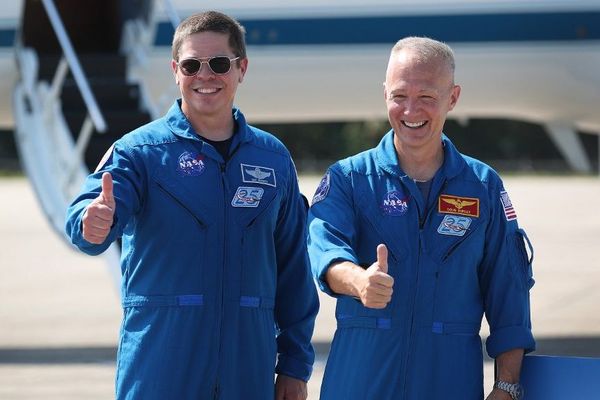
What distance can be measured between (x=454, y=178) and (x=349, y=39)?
6.58m

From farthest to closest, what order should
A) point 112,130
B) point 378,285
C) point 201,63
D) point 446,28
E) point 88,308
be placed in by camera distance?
point 88,308
point 446,28
point 112,130
point 201,63
point 378,285

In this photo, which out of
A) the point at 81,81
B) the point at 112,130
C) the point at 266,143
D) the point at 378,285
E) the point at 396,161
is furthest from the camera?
the point at 112,130

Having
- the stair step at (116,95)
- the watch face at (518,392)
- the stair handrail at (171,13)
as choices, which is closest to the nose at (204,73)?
the watch face at (518,392)

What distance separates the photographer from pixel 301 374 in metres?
3.69

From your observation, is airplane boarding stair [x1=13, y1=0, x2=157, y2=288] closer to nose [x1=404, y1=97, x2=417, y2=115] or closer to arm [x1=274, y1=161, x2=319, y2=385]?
arm [x1=274, y1=161, x2=319, y2=385]

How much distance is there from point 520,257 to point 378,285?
0.59 meters

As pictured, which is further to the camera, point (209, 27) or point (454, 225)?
point (209, 27)

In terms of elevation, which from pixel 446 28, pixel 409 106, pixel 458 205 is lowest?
pixel 458 205

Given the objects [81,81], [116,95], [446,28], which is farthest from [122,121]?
[446,28]

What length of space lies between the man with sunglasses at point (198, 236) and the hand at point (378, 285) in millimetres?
557

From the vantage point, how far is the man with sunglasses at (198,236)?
3383mm

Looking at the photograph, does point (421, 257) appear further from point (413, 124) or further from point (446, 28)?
point (446, 28)

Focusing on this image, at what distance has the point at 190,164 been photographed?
11.3ft

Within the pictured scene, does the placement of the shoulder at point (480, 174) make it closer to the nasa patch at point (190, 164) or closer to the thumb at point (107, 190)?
the nasa patch at point (190, 164)
